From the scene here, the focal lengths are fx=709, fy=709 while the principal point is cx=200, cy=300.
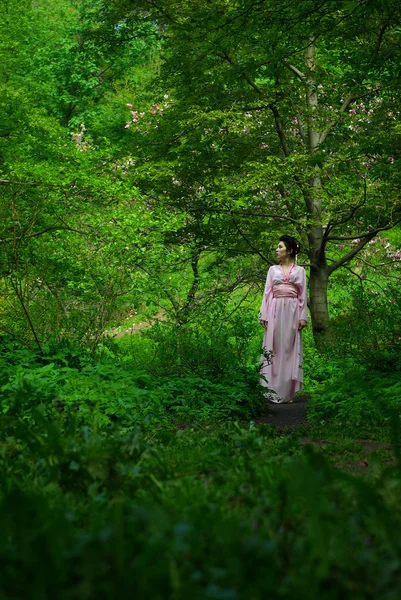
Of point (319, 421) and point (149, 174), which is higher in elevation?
point (149, 174)

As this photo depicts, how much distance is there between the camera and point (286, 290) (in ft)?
34.9

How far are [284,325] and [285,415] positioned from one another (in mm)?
2222

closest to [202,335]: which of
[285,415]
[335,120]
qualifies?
[285,415]

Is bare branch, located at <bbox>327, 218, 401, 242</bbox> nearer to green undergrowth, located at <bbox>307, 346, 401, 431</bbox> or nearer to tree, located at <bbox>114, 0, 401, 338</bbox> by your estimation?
tree, located at <bbox>114, 0, 401, 338</bbox>

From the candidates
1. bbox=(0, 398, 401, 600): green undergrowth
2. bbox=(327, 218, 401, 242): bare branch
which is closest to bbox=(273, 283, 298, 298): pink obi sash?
bbox=(327, 218, 401, 242): bare branch

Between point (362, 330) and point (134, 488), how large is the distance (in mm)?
6888

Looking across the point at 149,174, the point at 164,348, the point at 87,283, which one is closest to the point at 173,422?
the point at 164,348

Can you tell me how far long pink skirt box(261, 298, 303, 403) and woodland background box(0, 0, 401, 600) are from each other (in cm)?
38

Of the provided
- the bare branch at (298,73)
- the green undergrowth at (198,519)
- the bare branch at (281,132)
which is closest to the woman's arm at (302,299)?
the bare branch at (281,132)

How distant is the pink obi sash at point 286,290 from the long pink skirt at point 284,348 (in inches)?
2.4

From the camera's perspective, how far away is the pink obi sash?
10.6m

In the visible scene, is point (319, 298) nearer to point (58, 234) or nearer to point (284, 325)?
point (284, 325)

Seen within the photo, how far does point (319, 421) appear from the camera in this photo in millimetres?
6684

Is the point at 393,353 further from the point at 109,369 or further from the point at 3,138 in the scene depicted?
the point at 3,138
